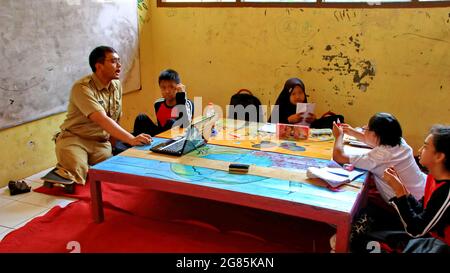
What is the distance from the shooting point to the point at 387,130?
6.60 ft

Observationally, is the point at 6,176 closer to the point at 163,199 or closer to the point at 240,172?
the point at 163,199

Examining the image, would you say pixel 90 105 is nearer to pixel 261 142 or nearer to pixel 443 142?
pixel 261 142

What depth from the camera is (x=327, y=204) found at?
5.54 feet

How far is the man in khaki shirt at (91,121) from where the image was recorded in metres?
2.70

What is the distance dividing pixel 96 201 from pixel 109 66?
3.32 ft

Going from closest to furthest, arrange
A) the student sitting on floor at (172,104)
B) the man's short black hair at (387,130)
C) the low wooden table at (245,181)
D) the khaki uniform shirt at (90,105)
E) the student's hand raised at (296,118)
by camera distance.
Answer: the low wooden table at (245,181) < the man's short black hair at (387,130) < the khaki uniform shirt at (90,105) < the student sitting on floor at (172,104) < the student's hand raised at (296,118)

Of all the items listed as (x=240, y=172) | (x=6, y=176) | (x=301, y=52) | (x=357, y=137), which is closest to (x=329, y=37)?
(x=301, y=52)

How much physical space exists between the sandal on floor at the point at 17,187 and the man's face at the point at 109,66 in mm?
906

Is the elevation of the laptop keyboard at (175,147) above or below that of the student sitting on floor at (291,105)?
below

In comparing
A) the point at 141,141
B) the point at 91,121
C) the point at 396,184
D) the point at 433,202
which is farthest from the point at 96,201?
the point at 433,202

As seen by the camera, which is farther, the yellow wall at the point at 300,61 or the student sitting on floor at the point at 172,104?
the yellow wall at the point at 300,61

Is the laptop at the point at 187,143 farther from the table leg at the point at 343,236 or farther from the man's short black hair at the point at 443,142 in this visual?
the man's short black hair at the point at 443,142

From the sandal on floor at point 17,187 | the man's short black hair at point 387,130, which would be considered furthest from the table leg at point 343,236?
the sandal on floor at point 17,187

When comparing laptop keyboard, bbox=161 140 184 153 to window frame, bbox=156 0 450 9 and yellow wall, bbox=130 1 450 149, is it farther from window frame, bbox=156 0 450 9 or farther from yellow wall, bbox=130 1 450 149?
window frame, bbox=156 0 450 9
